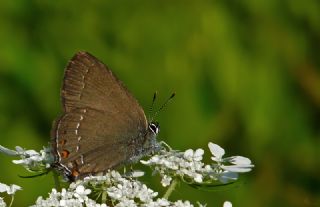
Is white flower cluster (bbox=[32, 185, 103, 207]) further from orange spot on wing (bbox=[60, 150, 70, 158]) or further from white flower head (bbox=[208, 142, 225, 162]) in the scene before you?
white flower head (bbox=[208, 142, 225, 162])

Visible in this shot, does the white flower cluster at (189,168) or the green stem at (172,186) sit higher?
the white flower cluster at (189,168)

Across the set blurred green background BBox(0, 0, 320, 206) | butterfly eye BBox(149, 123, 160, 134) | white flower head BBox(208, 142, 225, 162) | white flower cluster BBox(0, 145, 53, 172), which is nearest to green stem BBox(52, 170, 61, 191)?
white flower cluster BBox(0, 145, 53, 172)

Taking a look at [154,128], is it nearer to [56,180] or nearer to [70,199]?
[56,180]

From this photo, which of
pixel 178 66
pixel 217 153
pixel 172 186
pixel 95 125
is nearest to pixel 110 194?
pixel 172 186

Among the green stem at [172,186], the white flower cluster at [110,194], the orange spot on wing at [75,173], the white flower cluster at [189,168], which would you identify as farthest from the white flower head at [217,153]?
the orange spot on wing at [75,173]

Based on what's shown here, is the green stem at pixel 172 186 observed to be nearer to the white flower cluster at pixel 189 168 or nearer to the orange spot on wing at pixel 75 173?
the white flower cluster at pixel 189 168

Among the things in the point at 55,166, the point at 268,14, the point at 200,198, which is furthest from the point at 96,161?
the point at 268,14
